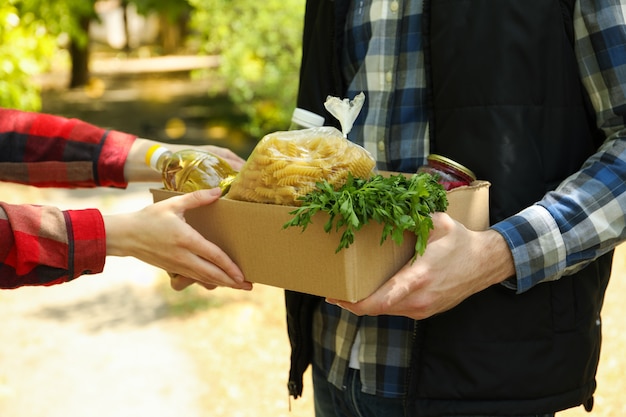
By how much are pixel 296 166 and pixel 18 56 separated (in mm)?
7760

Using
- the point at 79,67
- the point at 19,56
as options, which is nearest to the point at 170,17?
the point at 19,56

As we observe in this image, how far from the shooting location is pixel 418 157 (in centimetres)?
224

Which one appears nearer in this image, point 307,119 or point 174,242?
point 174,242

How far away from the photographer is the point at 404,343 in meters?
2.25

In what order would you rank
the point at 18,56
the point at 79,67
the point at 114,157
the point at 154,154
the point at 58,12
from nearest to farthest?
the point at 154,154 < the point at 114,157 < the point at 18,56 < the point at 58,12 < the point at 79,67

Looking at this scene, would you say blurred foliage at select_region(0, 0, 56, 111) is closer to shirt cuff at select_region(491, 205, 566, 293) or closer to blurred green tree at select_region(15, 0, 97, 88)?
blurred green tree at select_region(15, 0, 97, 88)

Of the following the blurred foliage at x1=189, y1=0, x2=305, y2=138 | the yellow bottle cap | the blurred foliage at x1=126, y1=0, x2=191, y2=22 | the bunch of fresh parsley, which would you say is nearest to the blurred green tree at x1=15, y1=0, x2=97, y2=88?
the blurred foliage at x1=126, y1=0, x2=191, y2=22

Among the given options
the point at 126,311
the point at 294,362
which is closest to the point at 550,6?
the point at 294,362

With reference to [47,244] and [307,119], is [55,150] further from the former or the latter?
[307,119]

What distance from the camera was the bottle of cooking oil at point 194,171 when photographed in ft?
7.27

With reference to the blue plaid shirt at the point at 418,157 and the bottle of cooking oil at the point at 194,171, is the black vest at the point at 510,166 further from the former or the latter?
the bottle of cooking oil at the point at 194,171

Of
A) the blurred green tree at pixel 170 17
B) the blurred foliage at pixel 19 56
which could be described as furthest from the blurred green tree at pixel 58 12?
the blurred green tree at pixel 170 17

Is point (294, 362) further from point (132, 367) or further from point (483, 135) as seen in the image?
point (132, 367)

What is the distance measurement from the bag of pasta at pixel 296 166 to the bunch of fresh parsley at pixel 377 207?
0.06 meters
